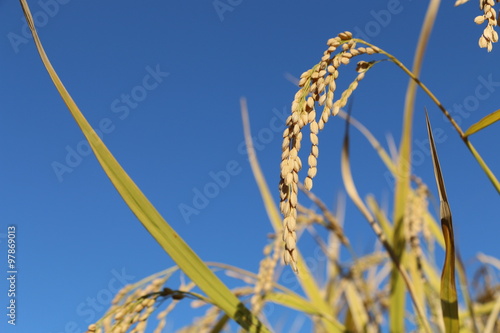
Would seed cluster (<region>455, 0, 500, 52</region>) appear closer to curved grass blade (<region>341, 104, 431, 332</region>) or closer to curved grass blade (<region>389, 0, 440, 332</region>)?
curved grass blade (<region>389, 0, 440, 332</region>)

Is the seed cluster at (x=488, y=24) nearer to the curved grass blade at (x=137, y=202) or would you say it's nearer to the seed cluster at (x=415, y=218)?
the curved grass blade at (x=137, y=202)

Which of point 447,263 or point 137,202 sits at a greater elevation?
point 137,202

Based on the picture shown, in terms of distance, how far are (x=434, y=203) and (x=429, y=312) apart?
44cm

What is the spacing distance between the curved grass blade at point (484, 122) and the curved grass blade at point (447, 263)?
9 centimetres

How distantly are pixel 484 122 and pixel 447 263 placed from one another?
0.85ft

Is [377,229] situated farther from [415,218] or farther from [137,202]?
[137,202]

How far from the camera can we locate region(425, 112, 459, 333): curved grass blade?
84cm

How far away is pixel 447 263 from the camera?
0.84 meters

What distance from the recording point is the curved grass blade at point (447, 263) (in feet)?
2.75

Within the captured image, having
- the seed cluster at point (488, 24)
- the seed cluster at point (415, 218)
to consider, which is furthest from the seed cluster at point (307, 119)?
the seed cluster at point (415, 218)

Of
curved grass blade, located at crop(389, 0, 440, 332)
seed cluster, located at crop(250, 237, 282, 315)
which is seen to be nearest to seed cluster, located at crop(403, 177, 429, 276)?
curved grass blade, located at crop(389, 0, 440, 332)

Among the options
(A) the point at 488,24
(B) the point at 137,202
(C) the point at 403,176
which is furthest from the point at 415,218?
(B) the point at 137,202

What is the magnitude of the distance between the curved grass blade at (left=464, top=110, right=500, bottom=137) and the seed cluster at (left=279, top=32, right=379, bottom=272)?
23 centimetres

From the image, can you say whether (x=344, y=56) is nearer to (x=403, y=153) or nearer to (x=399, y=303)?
(x=403, y=153)
